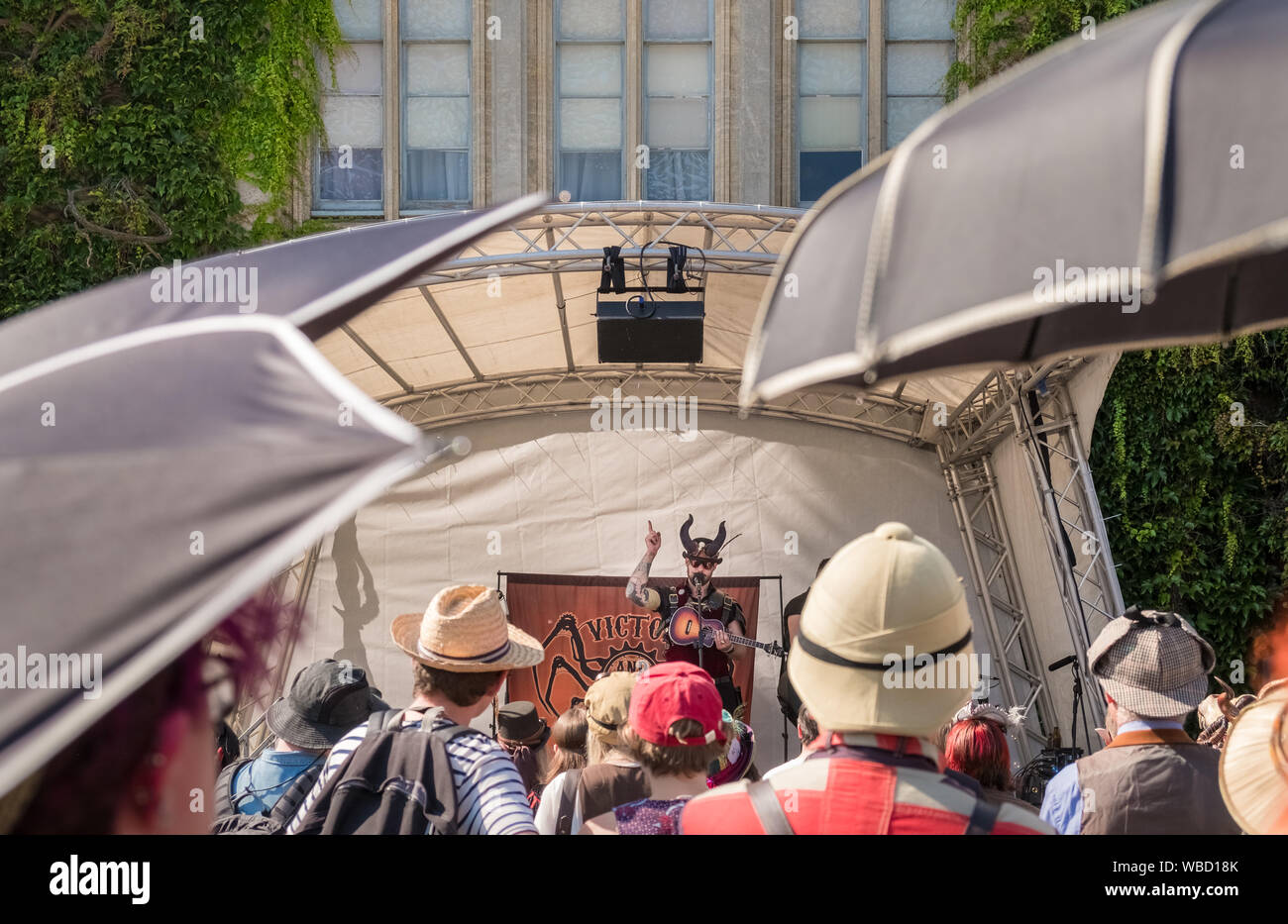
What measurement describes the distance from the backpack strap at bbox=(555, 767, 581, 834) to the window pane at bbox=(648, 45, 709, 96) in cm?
1015

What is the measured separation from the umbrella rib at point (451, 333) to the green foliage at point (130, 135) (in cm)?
260

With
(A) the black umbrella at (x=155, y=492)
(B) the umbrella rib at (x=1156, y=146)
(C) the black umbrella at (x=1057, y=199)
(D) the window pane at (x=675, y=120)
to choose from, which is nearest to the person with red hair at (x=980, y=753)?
(C) the black umbrella at (x=1057, y=199)

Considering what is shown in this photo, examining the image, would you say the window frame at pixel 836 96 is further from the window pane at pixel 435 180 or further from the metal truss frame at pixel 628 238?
the metal truss frame at pixel 628 238

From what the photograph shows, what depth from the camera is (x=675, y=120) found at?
12.4m

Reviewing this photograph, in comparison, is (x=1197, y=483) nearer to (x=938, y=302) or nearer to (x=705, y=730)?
(x=705, y=730)

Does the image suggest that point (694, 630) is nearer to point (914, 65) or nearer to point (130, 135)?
point (914, 65)

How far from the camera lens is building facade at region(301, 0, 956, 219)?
39.9ft

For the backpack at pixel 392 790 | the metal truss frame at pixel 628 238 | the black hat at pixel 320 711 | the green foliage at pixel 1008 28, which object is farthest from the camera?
the green foliage at pixel 1008 28

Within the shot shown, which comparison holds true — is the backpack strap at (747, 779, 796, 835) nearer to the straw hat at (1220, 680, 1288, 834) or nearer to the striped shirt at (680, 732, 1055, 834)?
the striped shirt at (680, 732, 1055, 834)

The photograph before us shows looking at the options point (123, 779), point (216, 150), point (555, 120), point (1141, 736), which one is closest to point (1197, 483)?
point (555, 120)

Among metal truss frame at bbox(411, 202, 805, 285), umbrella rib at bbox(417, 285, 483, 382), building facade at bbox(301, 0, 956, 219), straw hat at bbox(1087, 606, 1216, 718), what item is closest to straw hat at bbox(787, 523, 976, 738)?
straw hat at bbox(1087, 606, 1216, 718)

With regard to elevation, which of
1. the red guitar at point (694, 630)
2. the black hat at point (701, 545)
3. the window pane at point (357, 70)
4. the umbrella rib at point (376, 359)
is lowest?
the red guitar at point (694, 630)

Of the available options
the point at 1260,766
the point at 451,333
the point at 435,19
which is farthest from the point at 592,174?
the point at 1260,766

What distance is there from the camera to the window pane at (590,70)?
12.4 meters
